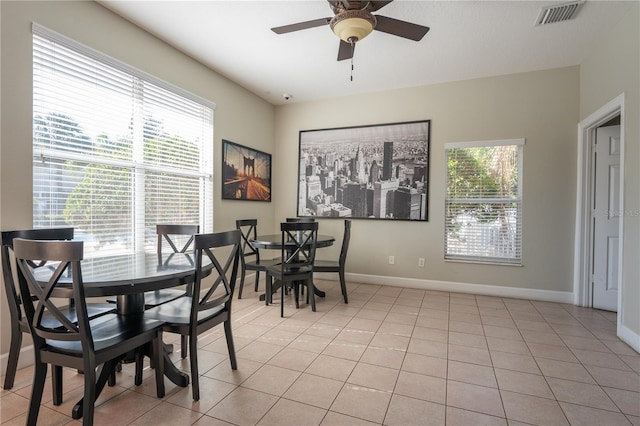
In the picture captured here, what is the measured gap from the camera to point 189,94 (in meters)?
3.55

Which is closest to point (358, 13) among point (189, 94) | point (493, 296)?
point (189, 94)

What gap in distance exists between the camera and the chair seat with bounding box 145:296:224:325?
1.87m

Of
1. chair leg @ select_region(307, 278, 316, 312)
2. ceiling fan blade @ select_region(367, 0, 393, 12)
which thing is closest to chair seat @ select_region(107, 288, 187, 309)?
chair leg @ select_region(307, 278, 316, 312)

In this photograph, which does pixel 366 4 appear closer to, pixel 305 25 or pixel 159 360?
pixel 305 25

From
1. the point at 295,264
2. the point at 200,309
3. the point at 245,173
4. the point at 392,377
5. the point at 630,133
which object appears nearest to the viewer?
the point at 200,309

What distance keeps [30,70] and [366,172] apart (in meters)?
3.71

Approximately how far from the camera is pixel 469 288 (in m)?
4.20

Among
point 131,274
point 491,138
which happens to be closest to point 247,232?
point 131,274

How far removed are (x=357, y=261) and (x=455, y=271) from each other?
137 cm

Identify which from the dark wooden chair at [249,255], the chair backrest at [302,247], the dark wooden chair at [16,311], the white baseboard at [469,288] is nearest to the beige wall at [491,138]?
the white baseboard at [469,288]

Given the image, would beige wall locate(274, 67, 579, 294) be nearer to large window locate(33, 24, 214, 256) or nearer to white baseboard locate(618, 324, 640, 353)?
white baseboard locate(618, 324, 640, 353)

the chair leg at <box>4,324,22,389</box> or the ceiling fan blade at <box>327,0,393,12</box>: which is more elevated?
the ceiling fan blade at <box>327,0,393,12</box>

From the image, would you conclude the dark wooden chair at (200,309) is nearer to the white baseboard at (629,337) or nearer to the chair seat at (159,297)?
the chair seat at (159,297)

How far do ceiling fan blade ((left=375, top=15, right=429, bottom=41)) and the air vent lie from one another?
1.20 metres
